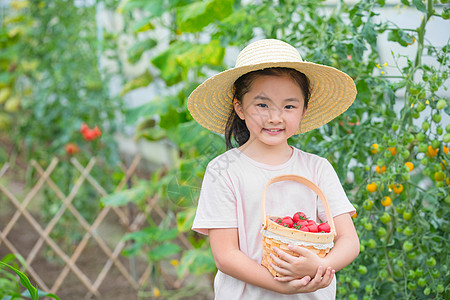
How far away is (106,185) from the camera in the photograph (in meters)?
3.42

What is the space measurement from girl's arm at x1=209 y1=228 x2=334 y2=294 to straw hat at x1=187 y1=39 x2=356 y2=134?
0.31m

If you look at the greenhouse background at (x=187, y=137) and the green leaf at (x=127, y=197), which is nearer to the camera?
the greenhouse background at (x=187, y=137)

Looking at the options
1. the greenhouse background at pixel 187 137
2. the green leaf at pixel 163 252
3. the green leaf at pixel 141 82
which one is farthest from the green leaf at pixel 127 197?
the green leaf at pixel 141 82

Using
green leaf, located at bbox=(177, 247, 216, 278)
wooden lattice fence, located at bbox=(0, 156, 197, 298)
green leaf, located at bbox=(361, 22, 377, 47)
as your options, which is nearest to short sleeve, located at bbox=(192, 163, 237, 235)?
green leaf, located at bbox=(361, 22, 377, 47)

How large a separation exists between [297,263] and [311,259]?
0.03 meters

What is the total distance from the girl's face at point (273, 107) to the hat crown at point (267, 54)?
39 millimetres

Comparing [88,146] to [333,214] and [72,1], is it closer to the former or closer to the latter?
[72,1]

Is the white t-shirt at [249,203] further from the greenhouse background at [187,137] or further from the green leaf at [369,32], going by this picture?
the green leaf at [369,32]

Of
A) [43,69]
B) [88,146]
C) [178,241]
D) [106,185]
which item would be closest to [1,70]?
[43,69]

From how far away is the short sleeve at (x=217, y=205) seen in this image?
3.56 ft

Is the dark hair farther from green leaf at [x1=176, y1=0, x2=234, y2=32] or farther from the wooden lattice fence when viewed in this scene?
the wooden lattice fence

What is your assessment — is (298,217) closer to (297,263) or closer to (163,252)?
(297,263)

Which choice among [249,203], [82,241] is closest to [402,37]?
[249,203]

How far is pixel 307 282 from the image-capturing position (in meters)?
1.00
